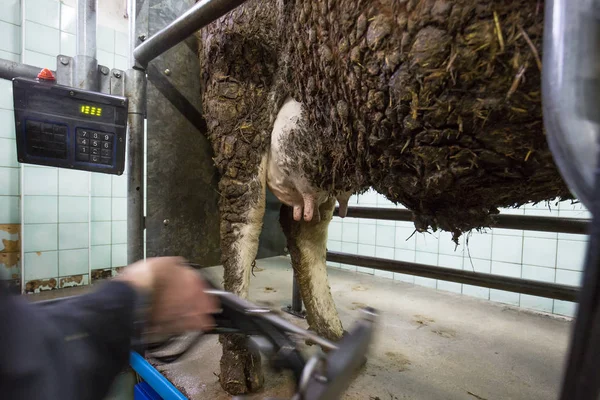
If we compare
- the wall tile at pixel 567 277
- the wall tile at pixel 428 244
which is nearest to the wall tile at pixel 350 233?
the wall tile at pixel 428 244

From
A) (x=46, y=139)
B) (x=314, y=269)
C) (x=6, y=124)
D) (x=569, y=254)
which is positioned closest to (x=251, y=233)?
(x=314, y=269)

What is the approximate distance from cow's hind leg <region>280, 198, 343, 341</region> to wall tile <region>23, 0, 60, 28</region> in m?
2.60

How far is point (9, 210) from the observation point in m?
2.44

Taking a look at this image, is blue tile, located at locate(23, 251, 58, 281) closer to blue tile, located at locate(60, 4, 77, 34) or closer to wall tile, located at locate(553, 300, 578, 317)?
blue tile, located at locate(60, 4, 77, 34)

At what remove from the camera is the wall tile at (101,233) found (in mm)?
2820

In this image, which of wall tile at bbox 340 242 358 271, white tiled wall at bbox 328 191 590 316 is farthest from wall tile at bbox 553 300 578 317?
wall tile at bbox 340 242 358 271

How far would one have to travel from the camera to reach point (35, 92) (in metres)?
1.00

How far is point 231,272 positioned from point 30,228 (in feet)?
7.25

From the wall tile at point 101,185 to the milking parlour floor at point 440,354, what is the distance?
1.65 metres

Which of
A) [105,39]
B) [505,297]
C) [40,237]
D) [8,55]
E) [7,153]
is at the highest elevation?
[105,39]

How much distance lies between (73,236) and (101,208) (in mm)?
316

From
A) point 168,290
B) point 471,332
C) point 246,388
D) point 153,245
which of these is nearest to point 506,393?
point 471,332

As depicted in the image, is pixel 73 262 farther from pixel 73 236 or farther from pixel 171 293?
pixel 171 293

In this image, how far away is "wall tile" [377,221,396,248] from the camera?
3182 mm
